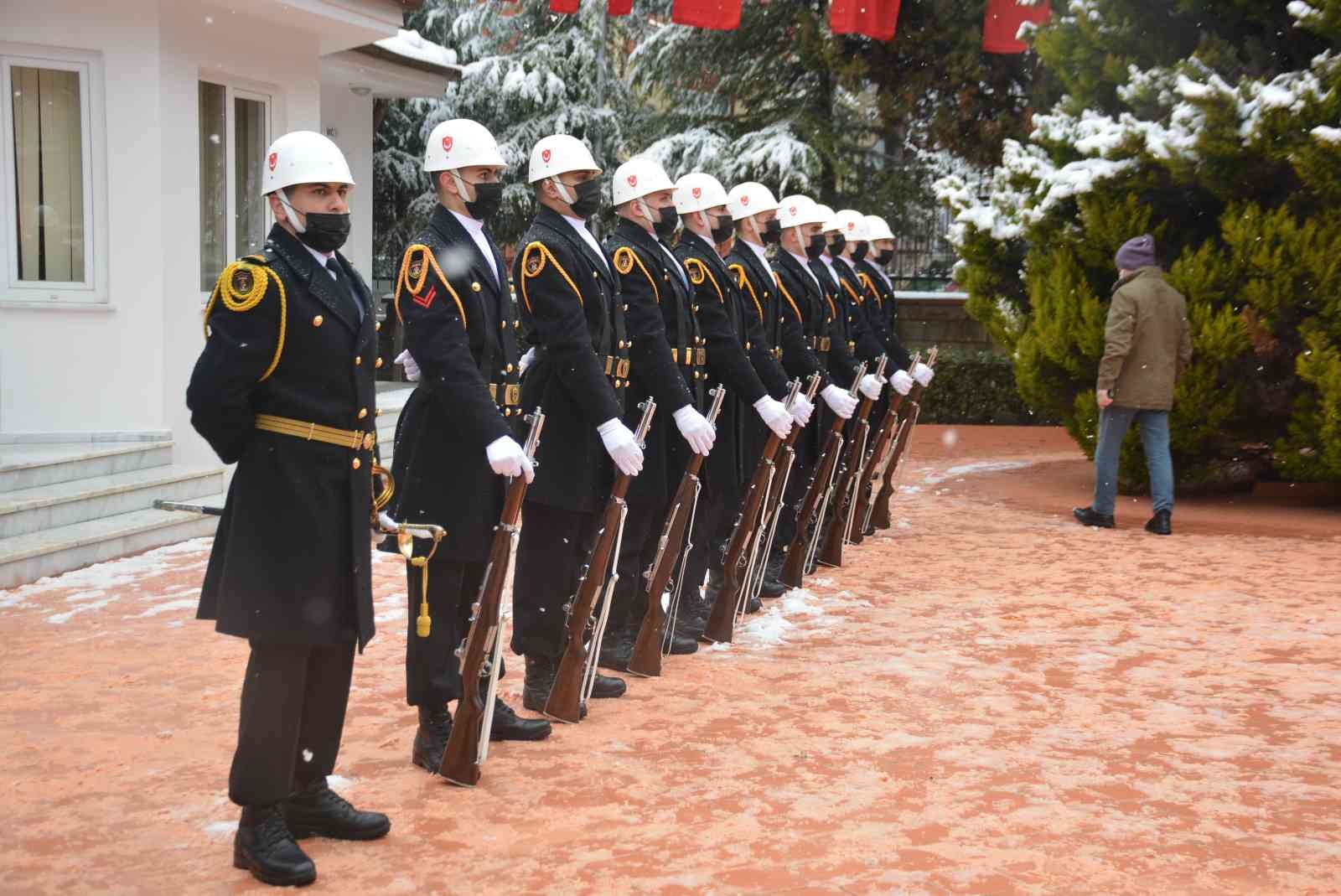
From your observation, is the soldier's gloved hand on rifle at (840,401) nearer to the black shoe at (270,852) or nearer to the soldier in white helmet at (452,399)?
the soldier in white helmet at (452,399)

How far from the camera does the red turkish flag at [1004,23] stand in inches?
553

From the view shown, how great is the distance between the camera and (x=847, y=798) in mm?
4426

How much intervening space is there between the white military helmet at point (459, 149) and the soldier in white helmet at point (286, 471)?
2.62 feet

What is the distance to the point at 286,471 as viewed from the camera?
3.71 m

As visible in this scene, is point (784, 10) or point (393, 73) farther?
point (784, 10)

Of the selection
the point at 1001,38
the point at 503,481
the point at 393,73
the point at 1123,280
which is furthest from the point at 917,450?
the point at 503,481

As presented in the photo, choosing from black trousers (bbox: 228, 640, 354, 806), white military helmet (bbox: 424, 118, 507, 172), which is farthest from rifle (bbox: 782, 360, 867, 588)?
black trousers (bbox: 228, 640, 354, 806)

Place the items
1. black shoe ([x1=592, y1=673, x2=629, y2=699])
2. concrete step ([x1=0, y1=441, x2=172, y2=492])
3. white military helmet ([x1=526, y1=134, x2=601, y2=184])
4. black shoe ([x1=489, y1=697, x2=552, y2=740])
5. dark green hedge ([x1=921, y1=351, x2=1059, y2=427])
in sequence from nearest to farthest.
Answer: black shoe ([x1=489, y1=697, x2=552, y2=740]) → white military helmet ([x1=526, y1=134, x2=601, y2=184]) → black shoe ([x1=592, y1=673, x2=629, y2=699]) → concrete step ([x1=0, y1=441, x2=172, y2=492]) → dark green hedge ([x1=921, y1=351, x2=1059, y2=427])

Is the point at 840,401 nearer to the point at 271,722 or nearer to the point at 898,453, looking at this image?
the point at 898,453

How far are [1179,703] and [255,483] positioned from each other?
3591 mm

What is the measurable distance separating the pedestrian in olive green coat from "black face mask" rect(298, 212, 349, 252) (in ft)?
22.1

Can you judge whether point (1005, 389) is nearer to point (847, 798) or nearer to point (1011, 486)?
point (1011, 486)

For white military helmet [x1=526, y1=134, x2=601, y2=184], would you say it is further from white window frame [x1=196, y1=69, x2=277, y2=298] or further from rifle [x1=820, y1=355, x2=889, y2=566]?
white window frame [x1=196, y1=69, x2=277, y2=298]

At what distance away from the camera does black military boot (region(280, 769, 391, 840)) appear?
398 cm
